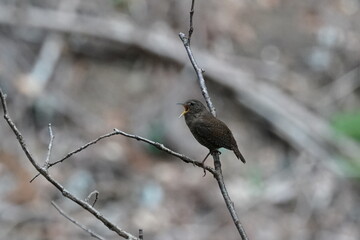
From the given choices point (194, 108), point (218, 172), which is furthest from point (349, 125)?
point (218, 172)

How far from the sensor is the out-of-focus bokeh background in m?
6.99

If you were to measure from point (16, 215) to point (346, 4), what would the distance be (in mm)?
5967

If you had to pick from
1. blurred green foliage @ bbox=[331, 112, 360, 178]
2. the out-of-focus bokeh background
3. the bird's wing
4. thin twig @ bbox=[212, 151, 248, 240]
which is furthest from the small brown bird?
blurred green foliage @ bbox=[331, 112, 360, 178]

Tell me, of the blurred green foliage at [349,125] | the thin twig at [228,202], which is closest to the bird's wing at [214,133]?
the thin twig at [228,202]

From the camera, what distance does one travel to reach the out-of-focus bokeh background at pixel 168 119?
6.99 meters

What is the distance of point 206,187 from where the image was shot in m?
7.39

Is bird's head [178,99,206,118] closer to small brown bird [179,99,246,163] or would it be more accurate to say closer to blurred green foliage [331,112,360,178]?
small brown bird [179,99,246,163]

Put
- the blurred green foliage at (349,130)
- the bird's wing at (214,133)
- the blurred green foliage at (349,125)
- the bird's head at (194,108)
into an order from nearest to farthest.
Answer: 1. the bird's wing at (214,133)
2. the bird's head at (194,108)
3. the blurred green foliage at (349,130)
4. the blurred green foliage at (349,125)

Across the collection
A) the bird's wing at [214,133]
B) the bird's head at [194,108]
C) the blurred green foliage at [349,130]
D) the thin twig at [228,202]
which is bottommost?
the thin twig at [228,202]

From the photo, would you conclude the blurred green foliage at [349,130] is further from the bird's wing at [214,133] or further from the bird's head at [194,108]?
the bird's wing at [214,133]

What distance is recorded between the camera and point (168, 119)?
7.70 m

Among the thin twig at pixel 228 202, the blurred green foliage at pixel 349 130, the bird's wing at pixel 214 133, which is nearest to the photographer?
the thin twig at pixel 228 202

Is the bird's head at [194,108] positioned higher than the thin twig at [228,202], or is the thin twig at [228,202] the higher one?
the bird's head at [194,108]

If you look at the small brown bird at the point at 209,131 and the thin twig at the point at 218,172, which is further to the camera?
the small brown bird at the point at 209,131
